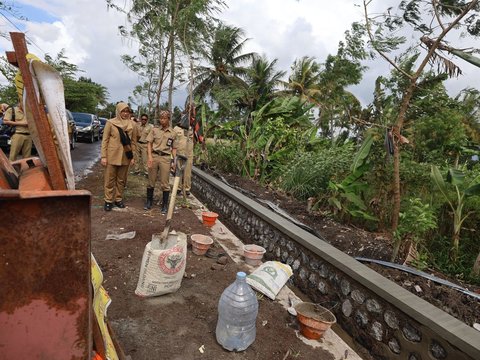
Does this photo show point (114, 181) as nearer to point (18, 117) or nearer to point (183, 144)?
point (183, 144)

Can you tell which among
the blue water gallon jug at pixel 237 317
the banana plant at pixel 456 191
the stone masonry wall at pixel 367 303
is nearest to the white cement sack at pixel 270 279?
the stone masonry wall at pixel 367 303

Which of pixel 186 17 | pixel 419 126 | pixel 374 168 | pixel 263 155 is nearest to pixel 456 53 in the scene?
pixel 374 168

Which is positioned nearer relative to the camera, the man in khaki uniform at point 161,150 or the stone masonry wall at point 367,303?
the stone masonry wall at point 367,303

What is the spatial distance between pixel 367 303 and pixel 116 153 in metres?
4.71

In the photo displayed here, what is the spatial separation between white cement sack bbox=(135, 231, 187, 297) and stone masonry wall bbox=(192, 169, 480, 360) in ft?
4.93

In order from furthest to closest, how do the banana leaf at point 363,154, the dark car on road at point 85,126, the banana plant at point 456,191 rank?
Answer: 1. the dark car on road at point 85,126
2. the banana leaf at point 363,154
3. the banana plant at point 456,191

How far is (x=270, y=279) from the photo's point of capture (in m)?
3.51

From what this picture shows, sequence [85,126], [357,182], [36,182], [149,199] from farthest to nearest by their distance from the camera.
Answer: [85,126], [149,199], [357,182], [36,182]

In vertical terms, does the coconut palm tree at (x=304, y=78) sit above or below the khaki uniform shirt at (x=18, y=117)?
above

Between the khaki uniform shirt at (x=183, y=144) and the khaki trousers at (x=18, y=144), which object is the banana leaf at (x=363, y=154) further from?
the khaki trousers at (x=18, y=144)

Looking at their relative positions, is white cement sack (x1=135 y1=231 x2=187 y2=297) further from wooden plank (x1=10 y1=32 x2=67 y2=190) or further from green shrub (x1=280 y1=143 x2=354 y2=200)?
green shrub (x1=280 y1=143 x2=354 y2=200)

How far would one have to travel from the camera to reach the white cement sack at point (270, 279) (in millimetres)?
3439

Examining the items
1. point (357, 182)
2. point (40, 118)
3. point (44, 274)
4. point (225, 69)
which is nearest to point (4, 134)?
point (357, 182)

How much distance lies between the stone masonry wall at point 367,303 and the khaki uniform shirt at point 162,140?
7.42 ft
